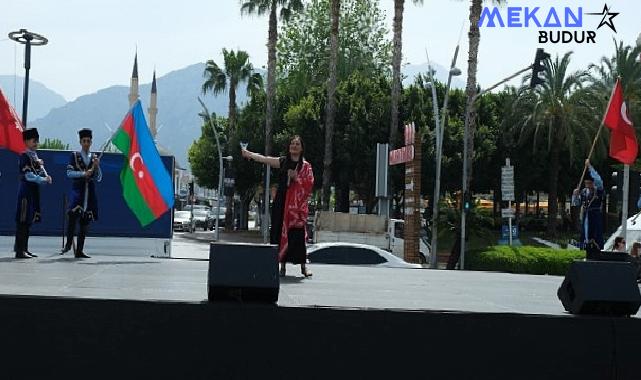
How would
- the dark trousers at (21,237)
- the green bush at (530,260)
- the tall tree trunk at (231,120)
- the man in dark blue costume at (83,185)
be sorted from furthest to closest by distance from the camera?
the tall tree trunk at (231,120), the green bush at (530,260), the man in dark blue costume at (83,185), the dark trousers at (21,237)

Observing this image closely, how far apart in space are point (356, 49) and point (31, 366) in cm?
6036

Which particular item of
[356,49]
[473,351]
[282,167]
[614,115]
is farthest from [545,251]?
[356,49]

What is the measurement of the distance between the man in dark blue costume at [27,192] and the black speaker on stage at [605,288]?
6.11 meters

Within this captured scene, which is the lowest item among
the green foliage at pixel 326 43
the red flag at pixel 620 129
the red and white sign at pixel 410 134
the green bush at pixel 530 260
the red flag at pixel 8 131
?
the green bush at pixel 530 260

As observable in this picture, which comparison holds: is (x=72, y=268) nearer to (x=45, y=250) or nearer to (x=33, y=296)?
(x=33, y=296)

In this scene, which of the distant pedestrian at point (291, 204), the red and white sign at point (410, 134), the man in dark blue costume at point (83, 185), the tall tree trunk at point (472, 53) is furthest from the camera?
the tall tree trunk at point (472, 53)

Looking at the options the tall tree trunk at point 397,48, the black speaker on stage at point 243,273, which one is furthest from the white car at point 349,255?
the tall tree trunk at point 397,48

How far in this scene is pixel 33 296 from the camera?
16.4 ft

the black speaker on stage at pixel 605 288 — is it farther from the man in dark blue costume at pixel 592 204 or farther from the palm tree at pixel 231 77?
the palm tree at pixel 231 77

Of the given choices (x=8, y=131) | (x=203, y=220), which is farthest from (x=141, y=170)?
(x=203, y=220)

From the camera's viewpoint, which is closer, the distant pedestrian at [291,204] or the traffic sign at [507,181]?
the distant pedestrian at [291,204]

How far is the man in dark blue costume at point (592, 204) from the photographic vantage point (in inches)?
544

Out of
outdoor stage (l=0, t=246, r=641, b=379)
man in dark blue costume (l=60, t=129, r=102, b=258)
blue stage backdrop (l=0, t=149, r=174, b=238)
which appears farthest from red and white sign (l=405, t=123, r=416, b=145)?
outdoor stage (l=0, t=246, r=641, b=379)

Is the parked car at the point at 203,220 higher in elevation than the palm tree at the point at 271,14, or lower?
lower
